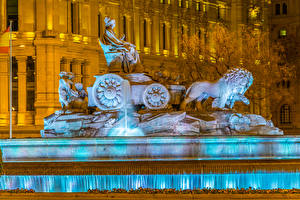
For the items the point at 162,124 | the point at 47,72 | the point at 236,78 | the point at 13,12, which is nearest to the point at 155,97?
the point at 162,124

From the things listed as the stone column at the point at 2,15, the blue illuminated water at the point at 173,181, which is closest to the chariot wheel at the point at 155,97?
the blue illuminated water at the point at 173,181

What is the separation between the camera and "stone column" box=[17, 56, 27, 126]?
5513cm

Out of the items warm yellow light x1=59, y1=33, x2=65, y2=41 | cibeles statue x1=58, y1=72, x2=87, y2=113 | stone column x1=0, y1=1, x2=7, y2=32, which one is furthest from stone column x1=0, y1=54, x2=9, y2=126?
cibeles statue x1=58, y1=72, x2=87, y2=113

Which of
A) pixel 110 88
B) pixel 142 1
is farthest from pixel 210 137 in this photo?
pixel 142 1

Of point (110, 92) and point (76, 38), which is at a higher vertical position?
point (76, 38)

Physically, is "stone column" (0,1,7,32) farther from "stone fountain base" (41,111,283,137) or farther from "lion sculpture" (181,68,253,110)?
"lion sculpture" (181,68,253,110)

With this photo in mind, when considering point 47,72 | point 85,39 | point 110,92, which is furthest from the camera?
point 85,39

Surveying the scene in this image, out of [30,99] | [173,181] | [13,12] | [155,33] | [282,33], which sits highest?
[282,33]

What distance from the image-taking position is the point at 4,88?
5600cm

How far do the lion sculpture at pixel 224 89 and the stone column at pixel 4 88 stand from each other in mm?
33145

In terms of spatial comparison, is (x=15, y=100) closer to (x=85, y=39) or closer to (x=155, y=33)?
(x=85, y=39)

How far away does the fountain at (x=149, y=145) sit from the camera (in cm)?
1947

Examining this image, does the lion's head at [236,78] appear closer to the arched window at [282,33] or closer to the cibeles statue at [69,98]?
the cibeles statue at [69,98]

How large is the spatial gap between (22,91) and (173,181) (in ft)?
125
